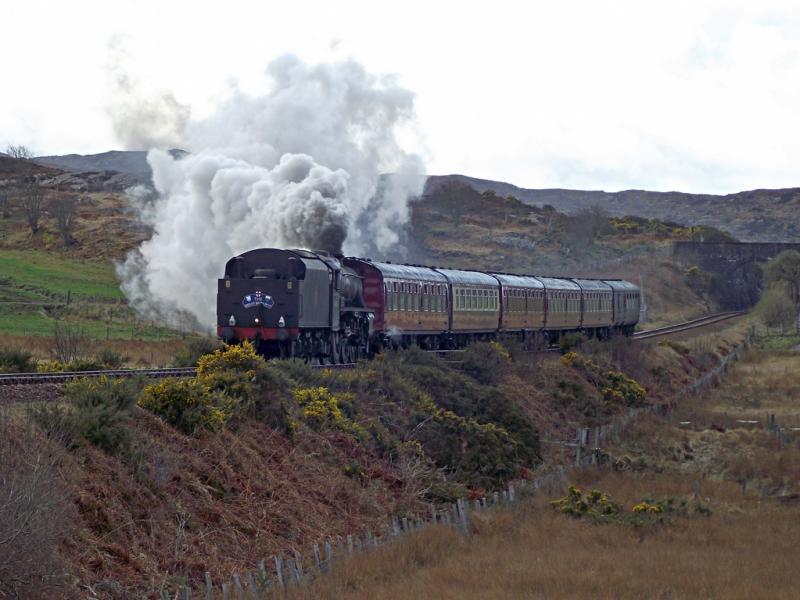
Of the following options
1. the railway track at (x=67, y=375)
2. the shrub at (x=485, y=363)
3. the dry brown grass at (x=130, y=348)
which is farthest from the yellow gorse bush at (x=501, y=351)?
the railway track at (x=67, y=375)

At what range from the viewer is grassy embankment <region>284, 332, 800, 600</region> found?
1617 cm

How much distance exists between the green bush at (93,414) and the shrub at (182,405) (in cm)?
94

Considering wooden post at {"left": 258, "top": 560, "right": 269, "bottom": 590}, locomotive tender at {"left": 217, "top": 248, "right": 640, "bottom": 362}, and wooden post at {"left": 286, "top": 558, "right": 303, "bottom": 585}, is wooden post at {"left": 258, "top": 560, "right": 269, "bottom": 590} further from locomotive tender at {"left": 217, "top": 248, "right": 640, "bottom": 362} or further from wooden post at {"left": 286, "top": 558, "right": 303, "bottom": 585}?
locomotive tender at {"left": 217, "top": 248, "right": 640, "bottom": 362}

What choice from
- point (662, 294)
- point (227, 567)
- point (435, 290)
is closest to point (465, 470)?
point (227, 567)

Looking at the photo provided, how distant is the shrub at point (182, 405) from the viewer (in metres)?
17.6

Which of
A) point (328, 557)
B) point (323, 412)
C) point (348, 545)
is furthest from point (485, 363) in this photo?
point (328, 557)

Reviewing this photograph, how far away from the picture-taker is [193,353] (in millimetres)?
25922

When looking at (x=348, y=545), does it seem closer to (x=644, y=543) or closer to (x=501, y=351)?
(x=644, y=543)

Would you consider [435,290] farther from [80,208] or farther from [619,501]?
[80,208]

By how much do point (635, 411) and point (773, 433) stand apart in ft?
15.4

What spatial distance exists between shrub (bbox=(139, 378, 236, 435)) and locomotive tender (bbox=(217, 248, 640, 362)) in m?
9.52

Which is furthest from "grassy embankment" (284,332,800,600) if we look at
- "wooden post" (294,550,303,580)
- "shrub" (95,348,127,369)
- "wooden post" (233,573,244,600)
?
"shrub" (95,348,127,369)

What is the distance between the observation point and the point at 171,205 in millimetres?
49906

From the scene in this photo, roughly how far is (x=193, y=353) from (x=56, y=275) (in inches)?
1620
